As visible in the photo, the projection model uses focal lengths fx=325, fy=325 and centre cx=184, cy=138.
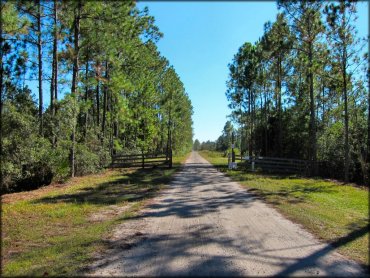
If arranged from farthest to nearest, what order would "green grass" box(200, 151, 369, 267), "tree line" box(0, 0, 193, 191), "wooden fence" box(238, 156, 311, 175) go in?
"wooden fence" box(238, 156, 311, 175), "tree line" box(0, 0, 193, 191), "green grass" box(200, 151, 369, 267)

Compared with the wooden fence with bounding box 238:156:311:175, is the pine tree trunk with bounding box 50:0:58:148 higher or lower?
higher

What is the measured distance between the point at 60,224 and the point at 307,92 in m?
26.2

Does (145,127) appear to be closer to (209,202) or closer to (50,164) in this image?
(50,164)

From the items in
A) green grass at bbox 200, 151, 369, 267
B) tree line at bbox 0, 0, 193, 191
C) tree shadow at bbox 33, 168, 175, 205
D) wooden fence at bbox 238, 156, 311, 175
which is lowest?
green grass at bbox 200, 151, 369, 267

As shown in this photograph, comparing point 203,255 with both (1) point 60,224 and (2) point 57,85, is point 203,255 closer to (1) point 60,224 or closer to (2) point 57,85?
(1) point 60,224

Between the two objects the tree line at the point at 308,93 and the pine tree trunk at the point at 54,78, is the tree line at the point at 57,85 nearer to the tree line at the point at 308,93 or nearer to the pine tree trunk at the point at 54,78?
the pine tree trunk at the point at 54,78

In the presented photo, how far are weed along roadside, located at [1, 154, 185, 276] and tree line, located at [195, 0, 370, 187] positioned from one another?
1336 centimetres

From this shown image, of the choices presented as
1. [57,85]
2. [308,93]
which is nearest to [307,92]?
[308,93]

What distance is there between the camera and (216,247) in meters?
5.79

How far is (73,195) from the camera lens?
477 inches

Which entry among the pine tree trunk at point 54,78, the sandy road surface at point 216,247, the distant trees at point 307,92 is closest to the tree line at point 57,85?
the pine tree trunk at point 54,78

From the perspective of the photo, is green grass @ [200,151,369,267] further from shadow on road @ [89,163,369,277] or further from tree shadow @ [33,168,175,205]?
tree shadow @ [33,168,175,205]

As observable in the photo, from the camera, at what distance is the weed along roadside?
203 inches

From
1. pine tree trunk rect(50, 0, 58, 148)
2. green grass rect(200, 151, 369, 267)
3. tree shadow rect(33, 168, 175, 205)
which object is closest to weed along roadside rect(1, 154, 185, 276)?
tree shadow rect(33, 168, 175, 205)
